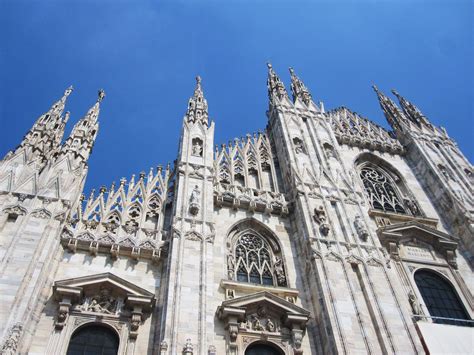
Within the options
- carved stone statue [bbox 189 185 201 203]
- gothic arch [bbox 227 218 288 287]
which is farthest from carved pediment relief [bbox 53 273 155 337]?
carved stone statue [bbox 189 185 201 203]

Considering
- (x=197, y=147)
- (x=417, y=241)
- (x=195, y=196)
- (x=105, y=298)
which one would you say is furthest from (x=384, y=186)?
(x=105, y=298)

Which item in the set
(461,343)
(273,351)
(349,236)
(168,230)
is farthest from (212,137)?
(461,343)

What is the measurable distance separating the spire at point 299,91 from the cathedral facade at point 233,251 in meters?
2.75

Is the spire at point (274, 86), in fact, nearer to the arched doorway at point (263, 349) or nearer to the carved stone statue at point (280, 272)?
the carved stone statue at point (280, 272)

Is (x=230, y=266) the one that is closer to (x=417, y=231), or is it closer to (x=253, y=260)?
(x=253, y=260)

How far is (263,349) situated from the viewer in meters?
11.4

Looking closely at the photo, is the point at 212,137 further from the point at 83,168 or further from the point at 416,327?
the point at 416,327

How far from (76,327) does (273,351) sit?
15.9 ft

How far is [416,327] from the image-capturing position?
39.3 ft

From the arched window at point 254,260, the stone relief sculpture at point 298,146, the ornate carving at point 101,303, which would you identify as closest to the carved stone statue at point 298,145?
the stone relief sculpture at point 298,146

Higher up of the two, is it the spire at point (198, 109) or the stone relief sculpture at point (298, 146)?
the spire at point (198, 109)

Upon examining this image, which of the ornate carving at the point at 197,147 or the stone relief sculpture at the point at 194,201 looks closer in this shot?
the stone relief sculpture at the point at 194,201

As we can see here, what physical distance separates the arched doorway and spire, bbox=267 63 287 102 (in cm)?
1262

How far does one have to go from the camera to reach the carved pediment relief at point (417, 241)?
1498 centimetres
